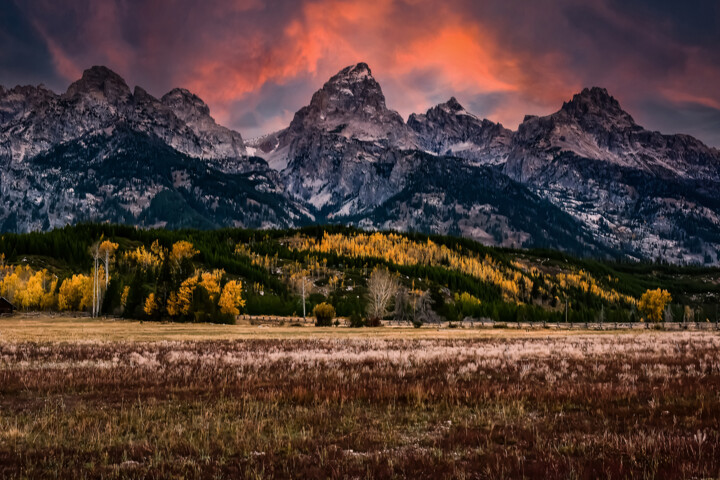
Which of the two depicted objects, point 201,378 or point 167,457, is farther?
point 201,378

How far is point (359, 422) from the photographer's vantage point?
41.2 ft

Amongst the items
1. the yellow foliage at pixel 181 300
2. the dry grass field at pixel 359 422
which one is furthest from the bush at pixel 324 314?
the dry grass field at pixel 359 422

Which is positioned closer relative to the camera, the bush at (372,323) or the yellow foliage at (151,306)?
the yellow foliage at (151,306)

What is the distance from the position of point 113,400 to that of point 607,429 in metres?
14.4

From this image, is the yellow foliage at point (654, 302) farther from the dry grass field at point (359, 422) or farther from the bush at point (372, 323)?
the dry grass field at point (359, 422)

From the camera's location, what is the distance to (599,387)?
1722 cm

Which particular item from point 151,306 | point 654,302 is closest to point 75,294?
point 151,306

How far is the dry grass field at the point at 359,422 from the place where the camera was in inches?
340

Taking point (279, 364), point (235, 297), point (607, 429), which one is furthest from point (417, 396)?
point (235, 297)

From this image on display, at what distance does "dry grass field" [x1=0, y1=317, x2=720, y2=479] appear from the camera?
864 centimetres

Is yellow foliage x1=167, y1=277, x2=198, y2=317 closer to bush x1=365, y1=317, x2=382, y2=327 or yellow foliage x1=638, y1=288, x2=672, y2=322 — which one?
bush x1=365, y1=317, x2=382, y2=327

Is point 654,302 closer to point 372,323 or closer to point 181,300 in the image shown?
point 372,323

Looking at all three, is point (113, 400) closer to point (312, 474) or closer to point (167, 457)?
point (167, 457)

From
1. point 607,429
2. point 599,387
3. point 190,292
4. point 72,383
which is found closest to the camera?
point 607,429
